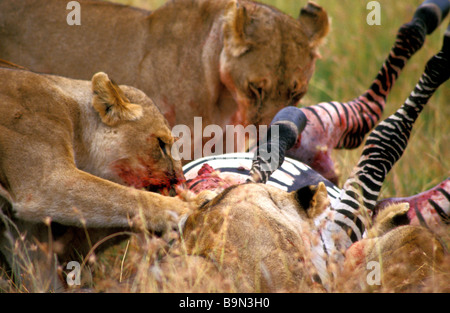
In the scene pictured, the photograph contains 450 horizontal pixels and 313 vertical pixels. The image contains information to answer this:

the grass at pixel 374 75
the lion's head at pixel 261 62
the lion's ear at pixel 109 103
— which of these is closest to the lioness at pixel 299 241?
the lion's ear at pixel 109 103

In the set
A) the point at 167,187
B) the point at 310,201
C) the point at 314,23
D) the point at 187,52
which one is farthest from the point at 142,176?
the point at 314,23

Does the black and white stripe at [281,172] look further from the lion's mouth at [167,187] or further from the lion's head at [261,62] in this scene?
the lion's head at [261,62]

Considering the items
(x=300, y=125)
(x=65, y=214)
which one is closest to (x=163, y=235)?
(x=65, y=214)

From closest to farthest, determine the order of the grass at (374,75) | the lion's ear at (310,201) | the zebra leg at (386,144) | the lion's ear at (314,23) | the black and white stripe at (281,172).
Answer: the lion's ear at (310,201) < the zebra leg at (386,144) < the black and white stripe at (281,172) < the lion's ear at (314,23) < the grass at (374,75)

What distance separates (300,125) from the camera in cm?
313

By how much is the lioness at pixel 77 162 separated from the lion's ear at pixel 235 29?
1031 millimetres

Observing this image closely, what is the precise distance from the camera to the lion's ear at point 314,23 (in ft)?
13.8

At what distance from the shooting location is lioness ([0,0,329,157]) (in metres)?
3.87

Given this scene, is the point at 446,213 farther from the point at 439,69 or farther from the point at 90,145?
the point at 90,145

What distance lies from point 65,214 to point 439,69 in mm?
1725

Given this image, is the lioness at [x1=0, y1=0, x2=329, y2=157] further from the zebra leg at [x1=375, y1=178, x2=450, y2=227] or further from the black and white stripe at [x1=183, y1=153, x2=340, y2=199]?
the zebra leg at [x1=375, y1=178, x2=450, y2=227]

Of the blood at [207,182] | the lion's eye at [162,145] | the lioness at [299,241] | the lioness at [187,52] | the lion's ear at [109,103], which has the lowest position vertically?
the lioness at [299,241]

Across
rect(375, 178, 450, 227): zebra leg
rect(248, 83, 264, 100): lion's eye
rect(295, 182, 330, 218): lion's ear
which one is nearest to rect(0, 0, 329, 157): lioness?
rect(248, 83, 264, 100): lion's eye

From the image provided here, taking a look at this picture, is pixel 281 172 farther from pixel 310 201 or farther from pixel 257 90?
pixel 257 90
